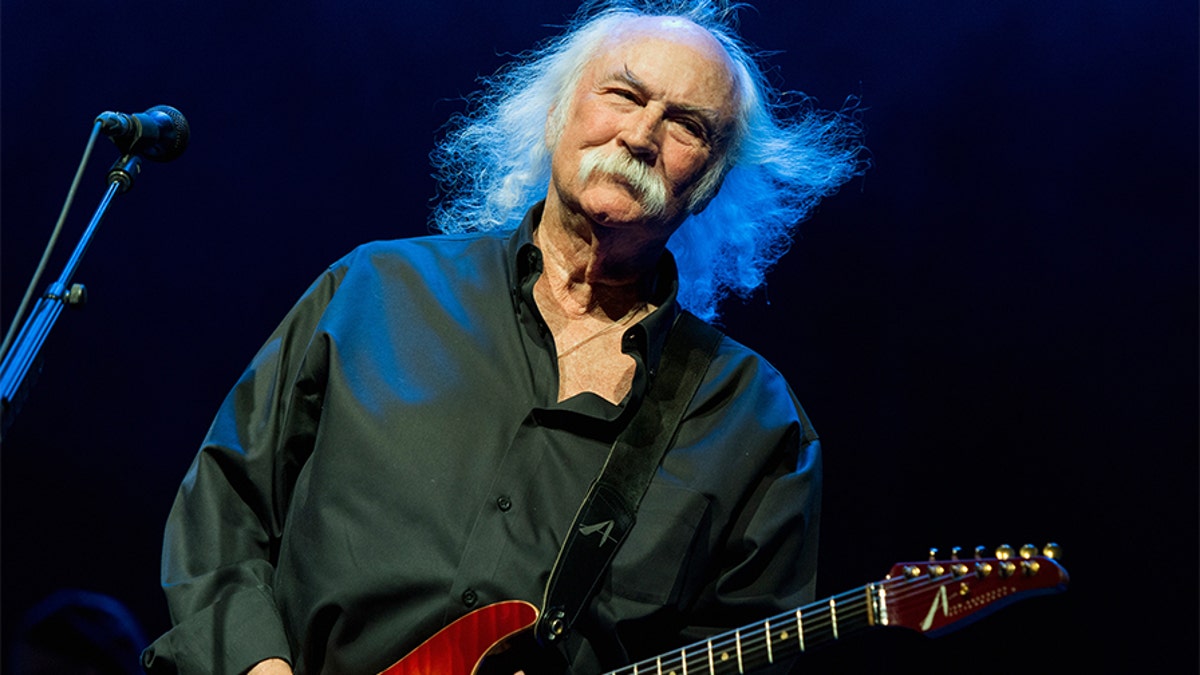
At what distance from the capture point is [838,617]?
2117 mm

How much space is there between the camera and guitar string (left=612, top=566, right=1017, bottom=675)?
2.09m

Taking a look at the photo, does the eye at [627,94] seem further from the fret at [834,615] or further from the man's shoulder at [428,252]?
the fret at [834,615]

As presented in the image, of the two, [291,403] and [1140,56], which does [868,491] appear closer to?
[1140,56]

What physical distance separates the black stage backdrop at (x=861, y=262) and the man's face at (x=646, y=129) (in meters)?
1.25

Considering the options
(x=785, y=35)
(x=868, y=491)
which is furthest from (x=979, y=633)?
(x=785, y=35)

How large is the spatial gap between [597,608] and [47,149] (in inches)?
132

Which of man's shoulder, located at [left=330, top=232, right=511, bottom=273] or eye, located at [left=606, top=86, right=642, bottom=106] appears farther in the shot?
eye, located at [left=606, top=86, right=642, bottom=106]

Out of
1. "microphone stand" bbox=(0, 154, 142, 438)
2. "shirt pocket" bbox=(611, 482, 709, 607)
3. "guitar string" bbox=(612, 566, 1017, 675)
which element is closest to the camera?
"microphone stand" bbox=(0, 154, 142, 438)

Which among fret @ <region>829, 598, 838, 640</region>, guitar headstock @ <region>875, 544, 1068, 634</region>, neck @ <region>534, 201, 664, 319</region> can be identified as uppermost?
neck @ <region>534, 201, 664, 319</region>

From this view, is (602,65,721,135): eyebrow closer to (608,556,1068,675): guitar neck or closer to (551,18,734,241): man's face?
(551,18,734,241): man's face

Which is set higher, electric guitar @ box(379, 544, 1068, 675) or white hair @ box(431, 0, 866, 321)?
white hair @ box(431, 0, 866, 321)

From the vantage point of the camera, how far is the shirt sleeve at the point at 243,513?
2230 mm

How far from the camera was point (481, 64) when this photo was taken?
4297 mm

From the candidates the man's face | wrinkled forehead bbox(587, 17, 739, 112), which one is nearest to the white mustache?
the man's face
